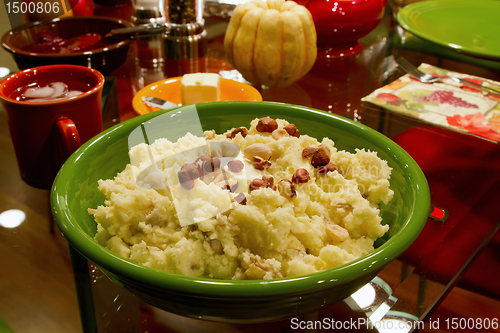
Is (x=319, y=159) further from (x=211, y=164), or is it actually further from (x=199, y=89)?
(x=199, y=89)

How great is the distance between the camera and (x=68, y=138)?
697 mm

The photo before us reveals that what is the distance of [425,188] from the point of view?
0.56 metres

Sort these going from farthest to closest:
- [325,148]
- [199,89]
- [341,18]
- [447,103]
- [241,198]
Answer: [341,18] → [447,103] → [199,89] → [325,148] → [241,198]

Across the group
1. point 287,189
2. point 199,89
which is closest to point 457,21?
point 199,89

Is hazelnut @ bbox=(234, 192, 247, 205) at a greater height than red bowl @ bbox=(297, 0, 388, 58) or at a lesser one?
lesser

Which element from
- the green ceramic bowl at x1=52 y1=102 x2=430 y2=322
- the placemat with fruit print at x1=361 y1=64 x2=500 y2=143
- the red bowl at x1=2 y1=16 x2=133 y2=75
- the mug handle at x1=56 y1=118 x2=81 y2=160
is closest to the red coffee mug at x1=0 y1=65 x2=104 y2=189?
the mug handle at x1=56 y1=118 x2=81 y2=160

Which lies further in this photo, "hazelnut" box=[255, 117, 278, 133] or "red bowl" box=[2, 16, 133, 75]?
"red bowl" box=[2, 16, 133, 75]

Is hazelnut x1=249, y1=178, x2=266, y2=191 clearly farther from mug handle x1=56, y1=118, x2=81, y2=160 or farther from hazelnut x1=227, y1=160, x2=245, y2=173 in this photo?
mug handle x1=56, y1=118, x2=81, y2=160

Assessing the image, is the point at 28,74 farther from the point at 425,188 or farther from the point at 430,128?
the point at 430,128

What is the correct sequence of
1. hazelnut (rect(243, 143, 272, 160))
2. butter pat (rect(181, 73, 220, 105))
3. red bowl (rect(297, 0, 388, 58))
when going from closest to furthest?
hazelnut (rect(243, 143, 272, 160))
butter pat (rect(181, 73, 220, 105))
red bowl (rect(297, 0, 388, 58))

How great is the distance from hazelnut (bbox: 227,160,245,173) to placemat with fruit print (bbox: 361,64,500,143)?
632mm

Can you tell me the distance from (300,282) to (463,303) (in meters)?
0.94

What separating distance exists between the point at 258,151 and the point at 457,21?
3.57 ft

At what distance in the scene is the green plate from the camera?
117 cm
